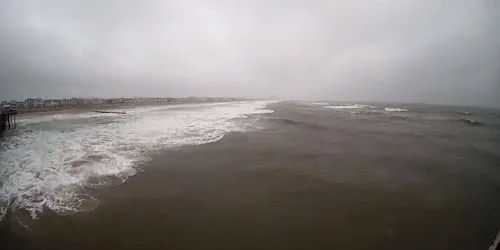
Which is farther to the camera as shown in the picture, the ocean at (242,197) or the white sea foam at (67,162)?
the white sea foam at (67,162)

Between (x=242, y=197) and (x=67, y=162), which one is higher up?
(x=67, y=162)

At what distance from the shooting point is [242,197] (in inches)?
310

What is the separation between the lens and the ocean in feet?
18.8

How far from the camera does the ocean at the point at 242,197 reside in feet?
18.8

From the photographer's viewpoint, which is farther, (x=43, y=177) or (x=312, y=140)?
(x=312, y=140)

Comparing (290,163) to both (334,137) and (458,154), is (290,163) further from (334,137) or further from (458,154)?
(458,154)

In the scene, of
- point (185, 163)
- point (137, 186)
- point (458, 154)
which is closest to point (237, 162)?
point (185, 163)

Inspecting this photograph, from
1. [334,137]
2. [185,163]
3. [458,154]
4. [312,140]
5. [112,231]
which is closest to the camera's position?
[112,231]

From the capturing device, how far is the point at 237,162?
38.1 ft

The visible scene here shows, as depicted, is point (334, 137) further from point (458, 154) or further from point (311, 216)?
point (311, 216)

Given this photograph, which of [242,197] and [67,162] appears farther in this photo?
[67,162]

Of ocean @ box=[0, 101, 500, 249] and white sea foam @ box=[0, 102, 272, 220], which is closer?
ocean @ box=[0, 101, 500, 249]

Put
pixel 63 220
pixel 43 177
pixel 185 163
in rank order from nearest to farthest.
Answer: pixel 63 220
pixel 43 177
pixel 185 163

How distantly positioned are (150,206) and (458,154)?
17.6m
